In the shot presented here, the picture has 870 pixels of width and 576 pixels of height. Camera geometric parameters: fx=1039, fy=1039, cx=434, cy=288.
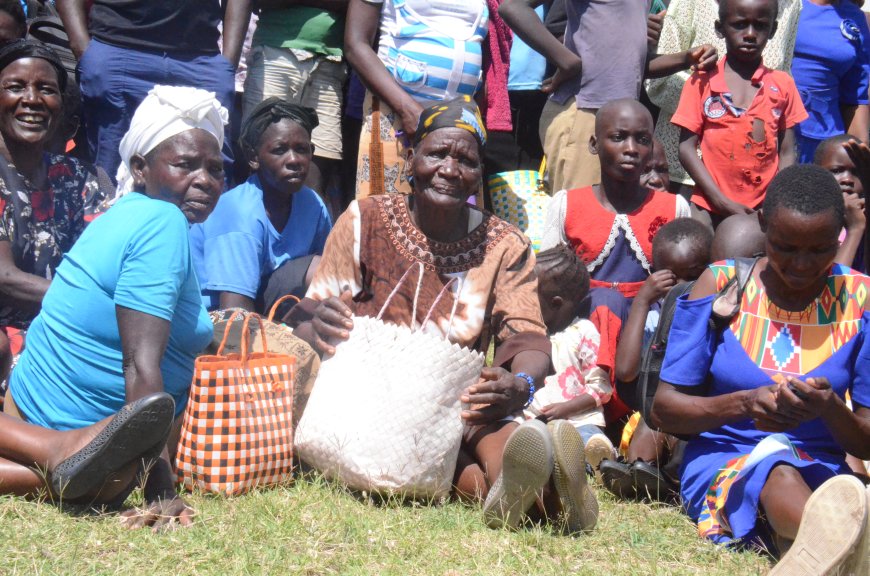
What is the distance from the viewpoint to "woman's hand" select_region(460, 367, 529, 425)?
13.3ft

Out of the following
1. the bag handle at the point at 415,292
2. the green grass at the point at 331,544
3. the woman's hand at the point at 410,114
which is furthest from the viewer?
the woman's hand at the point at 410,114

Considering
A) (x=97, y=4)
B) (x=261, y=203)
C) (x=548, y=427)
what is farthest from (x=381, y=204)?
(x=97, y=4)

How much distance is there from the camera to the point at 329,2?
6012 millimetres

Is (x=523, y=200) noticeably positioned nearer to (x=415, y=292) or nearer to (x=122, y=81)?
(x=415, y=292)

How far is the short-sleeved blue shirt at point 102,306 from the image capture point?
372 cm

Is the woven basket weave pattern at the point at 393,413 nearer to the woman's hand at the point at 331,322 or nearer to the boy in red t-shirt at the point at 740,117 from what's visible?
the woman's hand at the point at 331,322

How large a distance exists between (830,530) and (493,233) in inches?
82.4

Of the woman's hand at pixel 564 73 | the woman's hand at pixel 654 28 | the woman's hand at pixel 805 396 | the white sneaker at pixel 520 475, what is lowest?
the white sneaker at pixel 520 475

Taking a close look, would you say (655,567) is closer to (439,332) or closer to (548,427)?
(548,427)

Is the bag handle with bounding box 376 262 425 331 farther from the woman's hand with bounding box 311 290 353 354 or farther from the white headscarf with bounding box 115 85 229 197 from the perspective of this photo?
the white headscarf with bounding box 115 85 229 197

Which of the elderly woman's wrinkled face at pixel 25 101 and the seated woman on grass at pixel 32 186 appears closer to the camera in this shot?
the seated woman on grass at pixel 32 186

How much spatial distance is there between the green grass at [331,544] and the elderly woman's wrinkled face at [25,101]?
2.17m

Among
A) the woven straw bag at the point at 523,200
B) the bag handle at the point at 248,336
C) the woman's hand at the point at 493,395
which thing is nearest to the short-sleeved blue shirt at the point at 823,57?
the woven straw bag at the point at 523,200

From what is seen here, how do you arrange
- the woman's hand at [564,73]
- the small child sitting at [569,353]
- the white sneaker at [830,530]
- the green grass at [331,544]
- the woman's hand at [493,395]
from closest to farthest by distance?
the white sneaker at [830,530] < the green grass at [331,544] < the woman's hand at [493,395] < the small child sitting at [569,353] < the woman's hand at [564,73]
